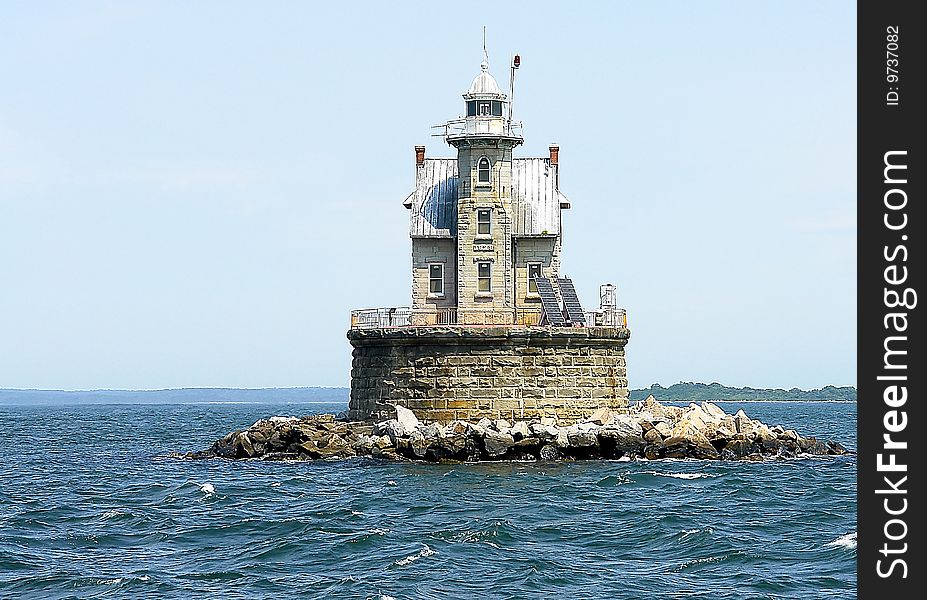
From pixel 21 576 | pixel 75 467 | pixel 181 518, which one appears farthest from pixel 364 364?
pixel 21 576

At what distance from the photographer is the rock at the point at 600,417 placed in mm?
38625

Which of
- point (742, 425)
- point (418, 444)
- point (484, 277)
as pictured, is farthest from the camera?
point (484, 277)

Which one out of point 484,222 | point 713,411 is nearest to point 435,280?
point 484,222

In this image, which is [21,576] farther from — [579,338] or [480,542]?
[579,338]

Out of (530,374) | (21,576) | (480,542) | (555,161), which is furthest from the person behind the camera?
(555,161)

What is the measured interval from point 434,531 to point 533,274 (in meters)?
17.7

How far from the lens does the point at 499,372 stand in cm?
3844

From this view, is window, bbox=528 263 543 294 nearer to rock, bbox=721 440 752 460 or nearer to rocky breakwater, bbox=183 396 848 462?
rocky breakwater, bbox=183 396 848 462

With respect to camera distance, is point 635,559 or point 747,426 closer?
point 635,559

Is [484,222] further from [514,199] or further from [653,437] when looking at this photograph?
[653,437]

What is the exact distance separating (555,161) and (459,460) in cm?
1248

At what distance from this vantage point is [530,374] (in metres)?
38.5

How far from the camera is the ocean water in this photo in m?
21.6

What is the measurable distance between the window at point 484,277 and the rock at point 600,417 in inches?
208
